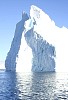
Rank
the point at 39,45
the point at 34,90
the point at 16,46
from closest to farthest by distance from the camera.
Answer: the point at 34,90, the point at 39,45, the point at 16,46

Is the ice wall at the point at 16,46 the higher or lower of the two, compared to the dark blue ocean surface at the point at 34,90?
higher

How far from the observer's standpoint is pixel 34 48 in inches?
6959

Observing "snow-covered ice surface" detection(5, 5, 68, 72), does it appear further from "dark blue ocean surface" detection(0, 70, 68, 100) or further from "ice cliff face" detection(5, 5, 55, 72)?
"dark blue ocean surface" detection(0, 70, 68, 100)

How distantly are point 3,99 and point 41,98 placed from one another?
24.1 feet

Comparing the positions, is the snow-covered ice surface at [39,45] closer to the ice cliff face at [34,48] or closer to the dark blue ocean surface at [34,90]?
the ice cliff face at [34,48]

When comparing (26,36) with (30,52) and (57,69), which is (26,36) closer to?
(30,52)

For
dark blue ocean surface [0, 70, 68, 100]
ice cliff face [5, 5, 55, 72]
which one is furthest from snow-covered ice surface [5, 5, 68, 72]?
dark blue ocean surface [0, 70, 68, 100]

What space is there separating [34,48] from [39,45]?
5899 millimetres

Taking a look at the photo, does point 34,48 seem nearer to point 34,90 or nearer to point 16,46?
point 16,46

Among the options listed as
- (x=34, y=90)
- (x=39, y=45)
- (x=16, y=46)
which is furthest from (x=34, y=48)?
(x=34, y=90)

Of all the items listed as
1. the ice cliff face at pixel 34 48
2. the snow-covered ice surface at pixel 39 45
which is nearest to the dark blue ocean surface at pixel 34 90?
the ice cliff face at pixel 34 48

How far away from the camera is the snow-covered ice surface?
168m

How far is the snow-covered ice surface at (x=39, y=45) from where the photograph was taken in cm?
16850

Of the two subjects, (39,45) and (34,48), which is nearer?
(39,45)
